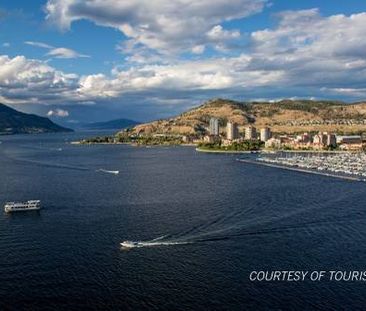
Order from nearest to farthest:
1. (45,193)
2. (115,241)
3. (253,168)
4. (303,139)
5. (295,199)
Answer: (115,241), (295,199), (45,193), (253,168), (303,139)

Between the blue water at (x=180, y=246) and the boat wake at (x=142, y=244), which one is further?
the boat wake at (x=142, y=244)

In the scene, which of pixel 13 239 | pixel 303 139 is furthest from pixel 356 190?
pixel 303 139

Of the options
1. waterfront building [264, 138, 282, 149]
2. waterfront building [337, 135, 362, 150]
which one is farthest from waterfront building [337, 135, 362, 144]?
waterfront building [264, 138, 282, 149]

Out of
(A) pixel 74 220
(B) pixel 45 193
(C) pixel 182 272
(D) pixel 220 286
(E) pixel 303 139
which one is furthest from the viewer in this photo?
(E) pixel 303 139

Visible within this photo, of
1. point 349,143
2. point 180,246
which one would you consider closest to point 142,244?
point 180,246

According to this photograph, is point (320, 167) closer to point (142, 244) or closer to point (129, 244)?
point (142, 244)

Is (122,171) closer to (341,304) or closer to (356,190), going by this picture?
(356,190)

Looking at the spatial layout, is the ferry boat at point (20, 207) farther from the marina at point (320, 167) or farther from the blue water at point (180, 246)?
the marina at point (320, 167)

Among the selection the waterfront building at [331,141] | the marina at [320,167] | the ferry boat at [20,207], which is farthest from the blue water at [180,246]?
the waterfront building at [331,141]

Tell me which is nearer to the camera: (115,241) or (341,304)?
(341,304)
